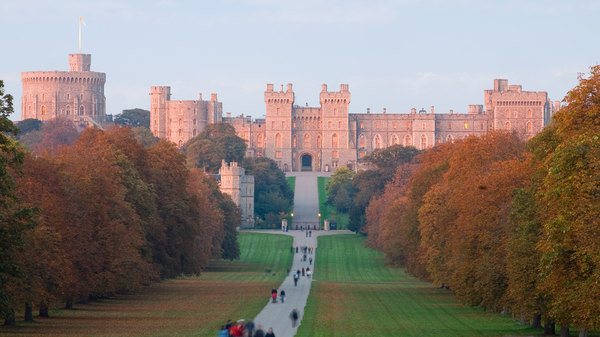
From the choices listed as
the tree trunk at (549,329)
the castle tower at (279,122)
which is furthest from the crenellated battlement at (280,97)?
the tree trunk at (549,329)

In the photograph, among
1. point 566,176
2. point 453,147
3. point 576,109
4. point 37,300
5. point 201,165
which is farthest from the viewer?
point 201,165

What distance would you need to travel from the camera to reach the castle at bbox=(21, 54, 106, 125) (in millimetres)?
164875

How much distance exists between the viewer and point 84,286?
123ft

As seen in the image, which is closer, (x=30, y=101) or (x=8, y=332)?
(x=8, y=332)

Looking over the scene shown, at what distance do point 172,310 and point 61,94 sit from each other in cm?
13058

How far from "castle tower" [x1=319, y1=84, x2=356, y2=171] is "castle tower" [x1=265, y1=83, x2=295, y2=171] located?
426cm

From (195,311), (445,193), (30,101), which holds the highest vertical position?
(30,101)

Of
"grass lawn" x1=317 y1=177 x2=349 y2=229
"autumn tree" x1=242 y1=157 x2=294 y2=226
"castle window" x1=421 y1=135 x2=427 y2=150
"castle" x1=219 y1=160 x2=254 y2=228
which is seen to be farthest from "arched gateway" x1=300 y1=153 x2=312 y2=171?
"castle" x1=219 y1=160 x2=254 y2=228

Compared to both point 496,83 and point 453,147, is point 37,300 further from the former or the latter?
point 496,83

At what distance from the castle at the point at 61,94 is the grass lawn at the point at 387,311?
10297cm

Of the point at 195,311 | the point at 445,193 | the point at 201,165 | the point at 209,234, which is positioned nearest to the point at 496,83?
the point at 201,165

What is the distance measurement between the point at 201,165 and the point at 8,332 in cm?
9691

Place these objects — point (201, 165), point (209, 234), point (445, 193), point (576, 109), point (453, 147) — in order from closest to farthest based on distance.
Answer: point (576, 109) < point (445, 193) < point (453, 147) < point (209, 234) < point (201, 165)

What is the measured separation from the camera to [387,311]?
40406 millimetres
